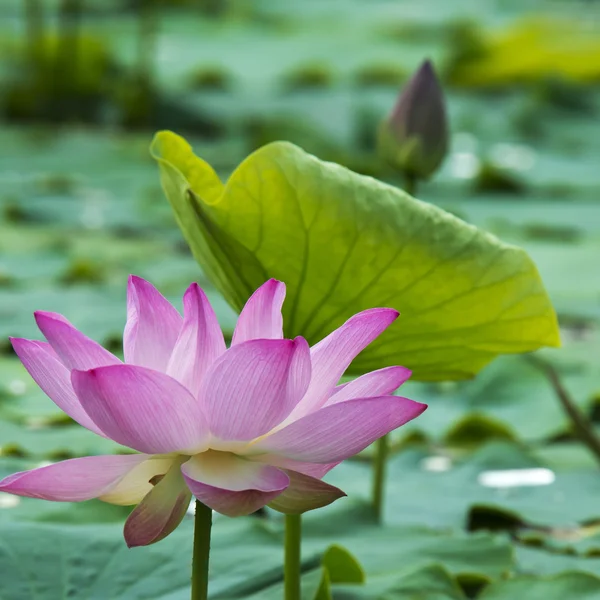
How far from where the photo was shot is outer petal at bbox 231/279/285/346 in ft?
1.82

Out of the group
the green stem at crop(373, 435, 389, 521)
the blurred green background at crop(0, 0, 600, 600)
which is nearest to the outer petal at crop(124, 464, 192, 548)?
the blurred green background at crop(0, 0, 600, 600)

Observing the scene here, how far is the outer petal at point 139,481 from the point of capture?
0.54m

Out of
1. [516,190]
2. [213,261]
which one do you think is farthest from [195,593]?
[516,190]

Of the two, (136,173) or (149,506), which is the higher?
(136,173)

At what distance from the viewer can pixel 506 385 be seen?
1.56 metres

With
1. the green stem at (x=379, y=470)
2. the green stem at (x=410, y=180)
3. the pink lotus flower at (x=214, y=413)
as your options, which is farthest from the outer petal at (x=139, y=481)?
the green stem at (x=410, y=180)

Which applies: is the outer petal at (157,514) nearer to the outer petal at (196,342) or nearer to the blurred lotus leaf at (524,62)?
the outer petal at (196,342)

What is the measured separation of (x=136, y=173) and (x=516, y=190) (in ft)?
3.15

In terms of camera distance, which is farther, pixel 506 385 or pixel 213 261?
pixel 506 385

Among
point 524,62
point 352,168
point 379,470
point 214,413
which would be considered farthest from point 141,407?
point 524,62

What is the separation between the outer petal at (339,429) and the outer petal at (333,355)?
0.10 feet

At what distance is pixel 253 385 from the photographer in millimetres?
507

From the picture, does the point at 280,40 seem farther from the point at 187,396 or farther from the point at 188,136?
the point at 187,396

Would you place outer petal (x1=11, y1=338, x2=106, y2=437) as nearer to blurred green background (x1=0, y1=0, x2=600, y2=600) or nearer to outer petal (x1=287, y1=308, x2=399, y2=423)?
outer petal (x1=287, y1=308, x2=399, y2=423)
